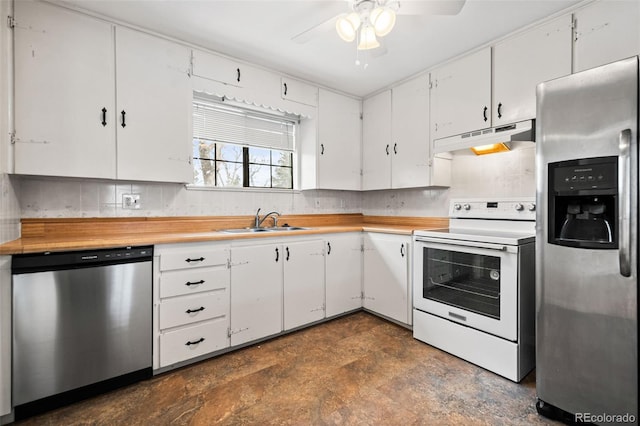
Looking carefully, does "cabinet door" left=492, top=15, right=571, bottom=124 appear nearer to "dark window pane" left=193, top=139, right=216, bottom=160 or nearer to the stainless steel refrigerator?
the stainless steel refrigerator

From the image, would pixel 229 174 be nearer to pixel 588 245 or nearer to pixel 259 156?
pixel 259 156

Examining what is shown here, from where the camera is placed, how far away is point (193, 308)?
2152 mm

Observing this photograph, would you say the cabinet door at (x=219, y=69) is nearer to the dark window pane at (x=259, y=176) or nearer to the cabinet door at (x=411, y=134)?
the dark window pane at (x=259, y=176)

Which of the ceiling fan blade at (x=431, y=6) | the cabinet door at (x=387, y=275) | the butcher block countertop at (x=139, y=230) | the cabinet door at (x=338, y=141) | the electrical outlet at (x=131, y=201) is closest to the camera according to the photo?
the ceiling fan blade at (x=431, y=6)

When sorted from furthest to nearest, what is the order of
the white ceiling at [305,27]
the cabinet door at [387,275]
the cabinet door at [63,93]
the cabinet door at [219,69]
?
the cabinet door at [387,275], the cabinet door at [219,69], the white ceiling at [305,27], the cabinet door at [63,93]

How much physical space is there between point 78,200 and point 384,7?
2.52m

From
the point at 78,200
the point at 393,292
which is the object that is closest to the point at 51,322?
the point at 78,200

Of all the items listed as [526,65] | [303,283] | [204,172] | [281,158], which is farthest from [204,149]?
[526,65]

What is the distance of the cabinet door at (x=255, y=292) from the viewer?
235 cm

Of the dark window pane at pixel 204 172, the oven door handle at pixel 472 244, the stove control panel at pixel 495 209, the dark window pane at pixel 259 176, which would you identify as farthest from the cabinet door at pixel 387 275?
the dark window pane at pixel 204 172

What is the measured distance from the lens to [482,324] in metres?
2.12

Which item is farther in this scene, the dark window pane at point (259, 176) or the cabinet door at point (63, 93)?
the dark window pane at point (259, 176)

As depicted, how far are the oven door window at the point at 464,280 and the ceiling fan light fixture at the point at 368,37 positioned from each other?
1.63m

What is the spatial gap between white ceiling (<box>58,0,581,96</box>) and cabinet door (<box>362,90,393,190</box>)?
544 millimetres
